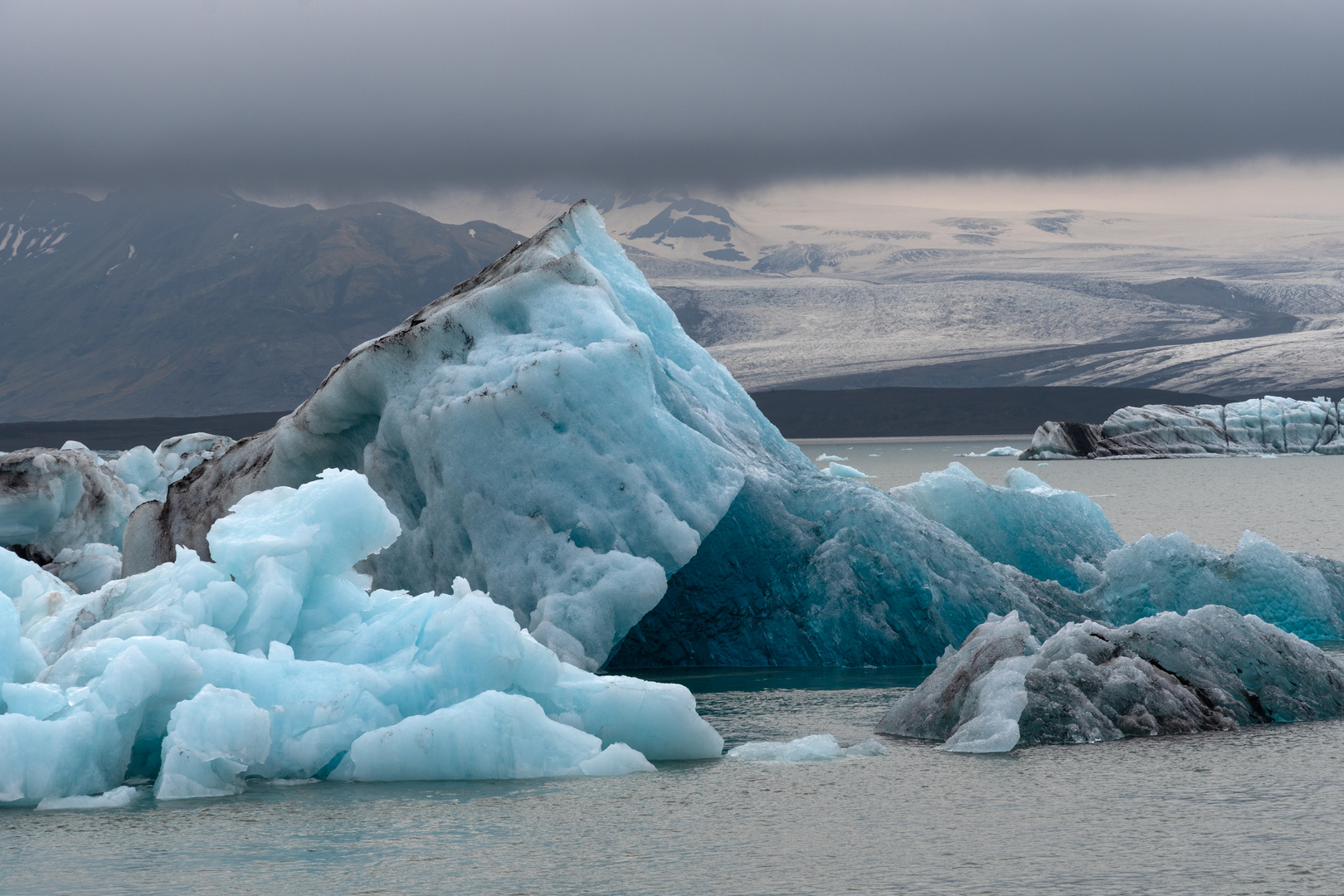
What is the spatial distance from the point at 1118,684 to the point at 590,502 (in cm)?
438

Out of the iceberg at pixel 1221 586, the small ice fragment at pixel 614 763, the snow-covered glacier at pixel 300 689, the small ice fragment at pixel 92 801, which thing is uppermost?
the snow-covered glacier at pixel 300 689

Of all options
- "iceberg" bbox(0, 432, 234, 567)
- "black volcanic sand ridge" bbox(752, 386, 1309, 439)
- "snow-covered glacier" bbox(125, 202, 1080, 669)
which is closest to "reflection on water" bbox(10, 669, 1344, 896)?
"snow-covered glacier" bbox(125, 202, 1080, 669)

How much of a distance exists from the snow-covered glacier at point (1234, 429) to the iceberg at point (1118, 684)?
5167 cm

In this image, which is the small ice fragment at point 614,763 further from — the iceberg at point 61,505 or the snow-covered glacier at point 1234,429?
the snow-covered glacier at point 1234,429

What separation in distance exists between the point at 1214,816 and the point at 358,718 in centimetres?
439

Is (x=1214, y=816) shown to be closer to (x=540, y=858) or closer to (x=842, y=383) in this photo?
(x=540, y=858)

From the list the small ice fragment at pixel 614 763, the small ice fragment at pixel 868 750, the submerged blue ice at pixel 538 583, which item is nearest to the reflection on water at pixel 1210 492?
the submerged blue ice at pixel 538 583

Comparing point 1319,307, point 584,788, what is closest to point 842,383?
point 1319,307

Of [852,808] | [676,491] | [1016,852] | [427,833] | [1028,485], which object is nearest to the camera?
[1016,852]

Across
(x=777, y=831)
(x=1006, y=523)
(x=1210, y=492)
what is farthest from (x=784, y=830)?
(x=1210, y=492)

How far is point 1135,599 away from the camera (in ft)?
41.2

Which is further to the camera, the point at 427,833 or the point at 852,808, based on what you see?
the point at 852,808

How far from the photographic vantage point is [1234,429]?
5738cm

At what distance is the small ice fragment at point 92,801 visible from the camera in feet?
22.6
